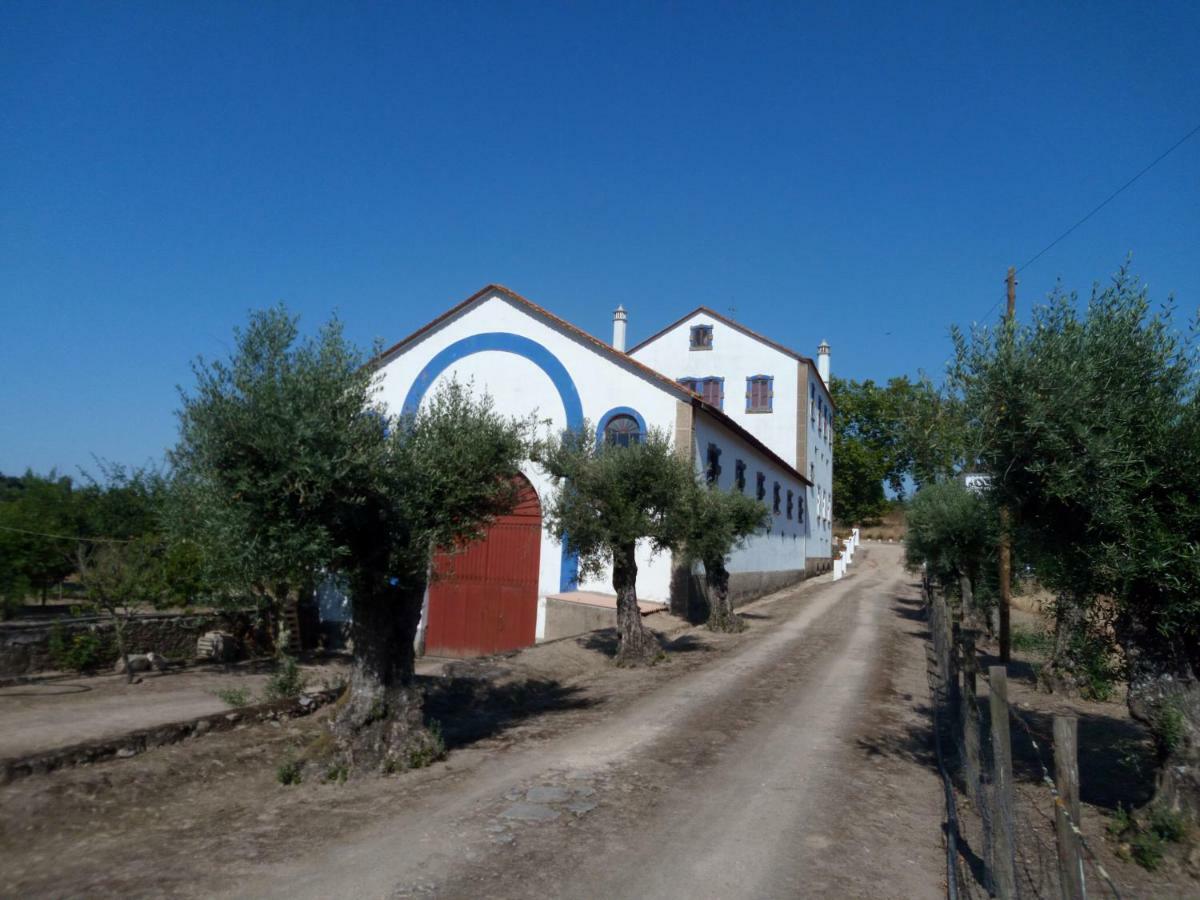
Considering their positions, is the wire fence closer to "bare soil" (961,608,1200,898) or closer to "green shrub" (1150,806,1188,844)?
"bare soil" (961,608,1200,898)

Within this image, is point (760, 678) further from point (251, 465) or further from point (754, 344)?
point (754, 344)

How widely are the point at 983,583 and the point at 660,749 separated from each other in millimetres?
13910

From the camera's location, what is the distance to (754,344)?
3844 cm

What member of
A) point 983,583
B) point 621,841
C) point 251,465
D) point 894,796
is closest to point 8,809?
point 251,465

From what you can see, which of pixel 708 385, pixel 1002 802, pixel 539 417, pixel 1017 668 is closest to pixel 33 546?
pixel 539 417

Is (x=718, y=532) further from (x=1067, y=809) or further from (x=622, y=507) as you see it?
(x=1067, y=809)

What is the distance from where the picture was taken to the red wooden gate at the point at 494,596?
21.5 m

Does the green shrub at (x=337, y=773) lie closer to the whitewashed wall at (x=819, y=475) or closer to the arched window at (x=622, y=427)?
the arched window at (x=622, y=427)

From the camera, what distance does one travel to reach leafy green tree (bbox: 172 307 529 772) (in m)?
7.47

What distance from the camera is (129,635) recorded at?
14.2 metres

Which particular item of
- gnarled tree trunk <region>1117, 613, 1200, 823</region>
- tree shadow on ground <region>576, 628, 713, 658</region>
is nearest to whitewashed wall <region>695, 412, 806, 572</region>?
tree shadow on ground <region>576, 628, 713, 658</region>

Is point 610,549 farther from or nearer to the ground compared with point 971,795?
farther from the ground

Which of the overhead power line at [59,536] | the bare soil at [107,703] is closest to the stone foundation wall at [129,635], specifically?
the bare soil at [107,703]

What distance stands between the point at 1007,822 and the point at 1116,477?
2.80 metres
